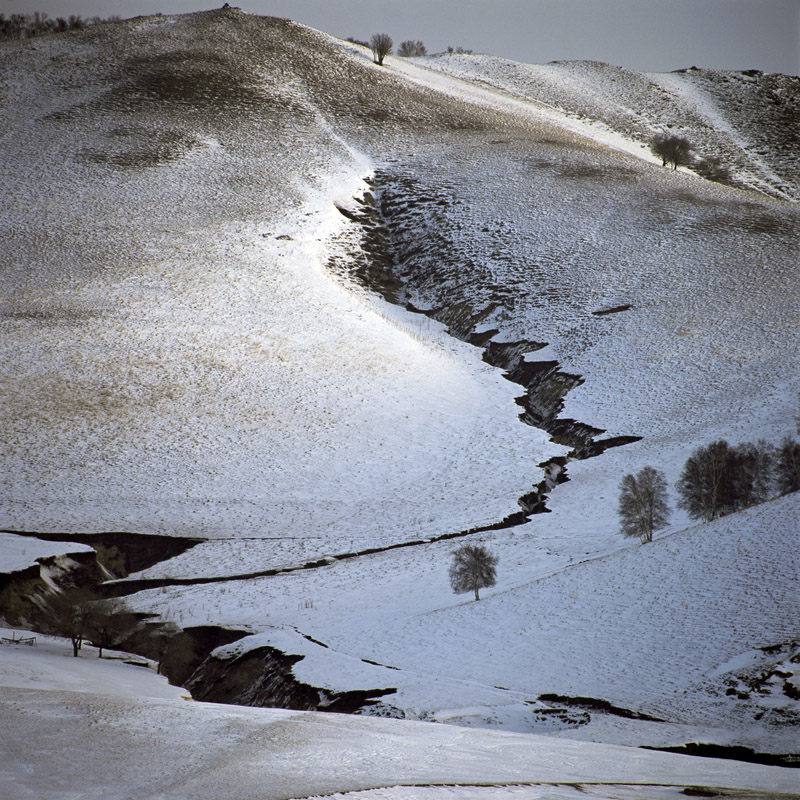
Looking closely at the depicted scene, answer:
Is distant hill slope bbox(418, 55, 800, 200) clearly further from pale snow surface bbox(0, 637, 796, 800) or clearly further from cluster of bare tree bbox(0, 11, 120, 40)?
pale snow surface bbox(0, 637, 796, 800)

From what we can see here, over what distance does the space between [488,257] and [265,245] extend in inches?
610

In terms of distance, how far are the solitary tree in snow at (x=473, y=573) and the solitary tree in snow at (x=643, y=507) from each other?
17.0 ft

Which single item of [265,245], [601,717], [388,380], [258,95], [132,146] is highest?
[258,95]

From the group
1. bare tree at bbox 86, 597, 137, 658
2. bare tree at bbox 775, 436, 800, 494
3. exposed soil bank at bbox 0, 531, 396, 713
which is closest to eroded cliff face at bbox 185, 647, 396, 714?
exposed soil bank at bbox 0, 531, 396, 713

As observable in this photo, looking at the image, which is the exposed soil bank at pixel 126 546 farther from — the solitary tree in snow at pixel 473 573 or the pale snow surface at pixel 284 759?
the pale snow surface at pixel 284 759

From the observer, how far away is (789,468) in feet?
79.9

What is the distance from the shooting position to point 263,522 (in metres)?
26.5

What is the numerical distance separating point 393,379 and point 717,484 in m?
17.7

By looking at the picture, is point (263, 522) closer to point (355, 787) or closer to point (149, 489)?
point (149, 489)

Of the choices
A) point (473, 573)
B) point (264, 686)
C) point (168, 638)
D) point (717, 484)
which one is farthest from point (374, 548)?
point (717, 484)

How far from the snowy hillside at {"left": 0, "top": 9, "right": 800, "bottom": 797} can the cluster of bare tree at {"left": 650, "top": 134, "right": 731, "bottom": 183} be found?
3.44 m

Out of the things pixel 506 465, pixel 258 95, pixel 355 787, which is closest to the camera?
pixel 355 787

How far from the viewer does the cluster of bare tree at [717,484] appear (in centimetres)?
2352

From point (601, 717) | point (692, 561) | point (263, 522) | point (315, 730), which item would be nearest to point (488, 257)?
point (263, 522)
